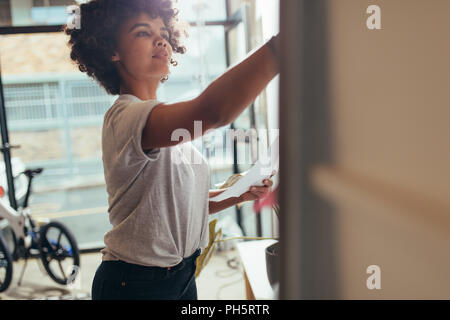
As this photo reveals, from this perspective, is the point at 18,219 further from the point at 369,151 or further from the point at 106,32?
the point at 369,151

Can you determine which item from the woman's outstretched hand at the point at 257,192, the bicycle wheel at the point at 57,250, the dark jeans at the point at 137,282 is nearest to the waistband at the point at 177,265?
the dark jeans at the point at 137,282

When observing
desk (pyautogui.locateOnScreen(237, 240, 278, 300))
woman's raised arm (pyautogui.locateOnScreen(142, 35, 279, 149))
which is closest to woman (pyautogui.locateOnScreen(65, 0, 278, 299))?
woman's raised arm (pyautogui.locateOnScreen(142, 35, 279, 149))

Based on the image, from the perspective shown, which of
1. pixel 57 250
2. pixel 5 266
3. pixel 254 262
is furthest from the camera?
pixel 5 266

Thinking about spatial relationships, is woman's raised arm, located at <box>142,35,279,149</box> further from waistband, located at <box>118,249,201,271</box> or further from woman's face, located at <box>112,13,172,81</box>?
waistband, located at <box>118,249,201,271</box>

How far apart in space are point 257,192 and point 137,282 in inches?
8.8

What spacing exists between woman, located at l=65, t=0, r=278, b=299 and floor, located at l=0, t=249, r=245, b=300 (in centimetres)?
4

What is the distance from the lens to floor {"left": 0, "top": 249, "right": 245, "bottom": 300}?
51 cm

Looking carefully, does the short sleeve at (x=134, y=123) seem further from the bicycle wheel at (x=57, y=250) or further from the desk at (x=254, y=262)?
the bicycle wheel at (x=57, y=250)

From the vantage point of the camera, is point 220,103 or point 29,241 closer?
point 220,103

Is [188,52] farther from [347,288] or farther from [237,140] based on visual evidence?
[347,288]

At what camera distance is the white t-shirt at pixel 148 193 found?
419 mm

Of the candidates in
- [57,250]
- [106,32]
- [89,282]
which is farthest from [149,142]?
[57,250]

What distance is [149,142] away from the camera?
1.32 feet

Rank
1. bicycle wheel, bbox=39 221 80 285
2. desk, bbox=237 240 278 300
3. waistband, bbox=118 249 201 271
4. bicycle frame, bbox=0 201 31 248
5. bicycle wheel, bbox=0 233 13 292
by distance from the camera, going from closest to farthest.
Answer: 1. waistband, bbox=118 249 201 271
2. desk, bbox=237 240 278 300
3. bicycle wheel, bbox=39 221 80 285
4. bicycle wheel, bbox=0 233 13 292
5. bicycle frame, bbox=0 201 31 248
